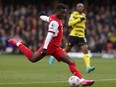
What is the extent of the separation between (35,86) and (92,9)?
985 inches

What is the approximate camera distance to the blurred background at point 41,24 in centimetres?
3484

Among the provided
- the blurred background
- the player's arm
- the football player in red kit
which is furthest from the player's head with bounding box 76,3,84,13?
the blurred background

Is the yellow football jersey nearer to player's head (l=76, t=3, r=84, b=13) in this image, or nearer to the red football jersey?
player's head (l=76, t=3, r=84, b=13)

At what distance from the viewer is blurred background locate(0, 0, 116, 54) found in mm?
34844

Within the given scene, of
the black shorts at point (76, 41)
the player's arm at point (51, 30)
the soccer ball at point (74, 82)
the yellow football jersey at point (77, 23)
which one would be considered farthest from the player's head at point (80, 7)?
the soccer ball at point (74, 82)

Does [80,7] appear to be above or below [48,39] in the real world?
below

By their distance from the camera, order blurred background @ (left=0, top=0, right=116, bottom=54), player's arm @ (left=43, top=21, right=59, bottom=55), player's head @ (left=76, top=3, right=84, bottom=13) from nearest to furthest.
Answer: player's arm @ (left=43, top=21, right=59, bottom=55) < player's head @ (left=76, top=3, right=84, bottom=13) < blurred background @ (left=0, top=0, right=116, bottom=54)

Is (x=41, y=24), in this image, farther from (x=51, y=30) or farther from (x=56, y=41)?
(x=51, y=30)

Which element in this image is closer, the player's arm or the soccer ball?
the soccer ball

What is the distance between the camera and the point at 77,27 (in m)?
20.5

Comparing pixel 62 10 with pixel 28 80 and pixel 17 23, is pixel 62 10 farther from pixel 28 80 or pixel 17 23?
pixel 17 23

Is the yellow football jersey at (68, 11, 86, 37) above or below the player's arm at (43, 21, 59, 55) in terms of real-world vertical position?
below

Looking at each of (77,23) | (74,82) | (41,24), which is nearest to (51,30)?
(74,82)

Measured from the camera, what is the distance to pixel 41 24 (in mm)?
36844
